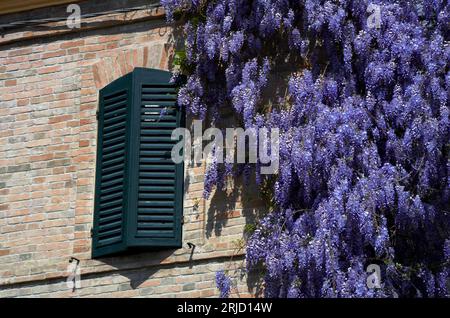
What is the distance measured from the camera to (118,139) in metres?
15.0

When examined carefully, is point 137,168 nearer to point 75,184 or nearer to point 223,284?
point 75,184

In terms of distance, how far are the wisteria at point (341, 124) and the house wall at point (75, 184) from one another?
16.3 inches

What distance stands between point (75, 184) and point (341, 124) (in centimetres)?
284

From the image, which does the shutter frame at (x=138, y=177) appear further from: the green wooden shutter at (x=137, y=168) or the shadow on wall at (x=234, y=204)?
the shadow on wall at (x=234, y=204)

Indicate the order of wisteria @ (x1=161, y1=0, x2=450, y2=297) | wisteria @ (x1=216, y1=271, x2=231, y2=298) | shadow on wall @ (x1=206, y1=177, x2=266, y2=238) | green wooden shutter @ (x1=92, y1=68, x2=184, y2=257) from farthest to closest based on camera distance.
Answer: green wooden shutter @ (x1=92, y1=68, x2=184, y2=257), shadow on wall @ (x1=206, y1=177, x2=266, y2=238), wisteria @ (x1=216, y1=271, x2=231, y2=298), wisteria @ (x1=161, y1=0, x2=450, y2=297)

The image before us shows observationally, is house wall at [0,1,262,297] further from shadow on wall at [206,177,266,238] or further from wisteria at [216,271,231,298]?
wisteria at [216,271,231,298]

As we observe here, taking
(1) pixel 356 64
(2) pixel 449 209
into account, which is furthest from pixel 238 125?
(2) pixel 449 209

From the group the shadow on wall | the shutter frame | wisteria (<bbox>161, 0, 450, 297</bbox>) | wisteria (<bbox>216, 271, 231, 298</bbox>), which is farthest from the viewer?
the shutter frame

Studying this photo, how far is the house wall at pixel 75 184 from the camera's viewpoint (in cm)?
1438

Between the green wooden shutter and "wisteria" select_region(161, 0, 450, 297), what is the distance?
35cm

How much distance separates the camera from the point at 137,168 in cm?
1480

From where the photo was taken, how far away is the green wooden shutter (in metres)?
14.6

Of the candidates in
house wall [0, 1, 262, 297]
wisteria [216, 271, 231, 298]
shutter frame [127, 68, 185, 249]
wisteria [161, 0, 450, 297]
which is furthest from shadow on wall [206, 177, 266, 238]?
wisteria [216, 271, 231, 298]

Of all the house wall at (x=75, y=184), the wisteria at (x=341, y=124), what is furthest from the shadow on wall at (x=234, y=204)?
the wisteria at (x=341, y=124)
